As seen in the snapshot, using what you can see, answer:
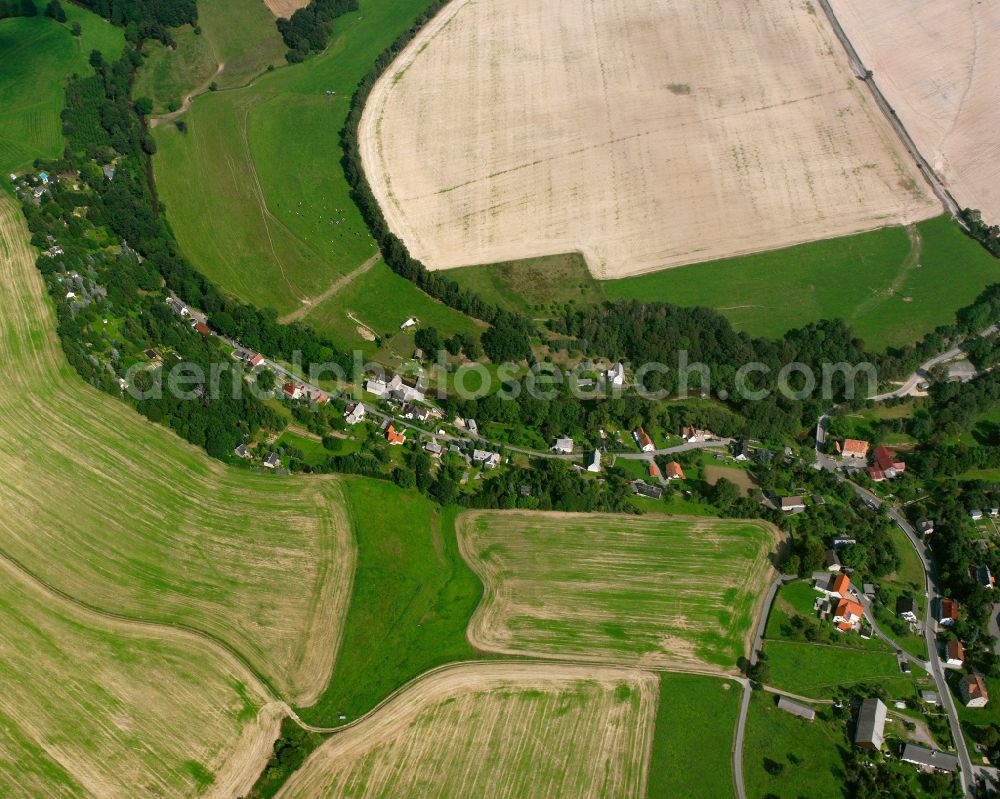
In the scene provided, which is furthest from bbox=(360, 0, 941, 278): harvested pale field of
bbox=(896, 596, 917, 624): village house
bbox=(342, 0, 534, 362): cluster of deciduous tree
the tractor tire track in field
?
bbox=(896, 596, 917, 624): village house

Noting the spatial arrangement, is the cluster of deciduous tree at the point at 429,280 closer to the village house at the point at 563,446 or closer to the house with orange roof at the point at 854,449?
the village house at the point at 563,446

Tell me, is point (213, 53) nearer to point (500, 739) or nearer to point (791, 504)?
point (791, 504)

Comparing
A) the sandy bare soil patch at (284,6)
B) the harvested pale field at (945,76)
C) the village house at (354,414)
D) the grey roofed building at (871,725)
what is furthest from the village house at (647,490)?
the sandy bare soil patch at (284,6)

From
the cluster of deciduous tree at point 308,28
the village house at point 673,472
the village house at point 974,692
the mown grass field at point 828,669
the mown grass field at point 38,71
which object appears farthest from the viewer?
the cluster of deciduous tree at point 308,28

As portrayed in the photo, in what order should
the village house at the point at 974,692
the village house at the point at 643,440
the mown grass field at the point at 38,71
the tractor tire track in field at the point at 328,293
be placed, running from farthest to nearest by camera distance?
the mown grass field at the point at 38,71 → the tractor tire track in field at the point at 328,293 → the village house at the point at 643,440 → the village house at the point at 974,692

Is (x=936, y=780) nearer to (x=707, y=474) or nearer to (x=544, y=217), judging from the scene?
(x=707, y=474)
